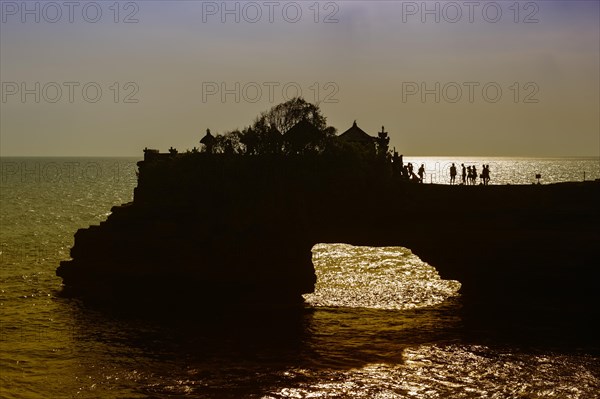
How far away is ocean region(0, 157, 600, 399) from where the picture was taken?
73.0 feet

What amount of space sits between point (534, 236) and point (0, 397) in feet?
96.6

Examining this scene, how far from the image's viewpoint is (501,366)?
24844 mm

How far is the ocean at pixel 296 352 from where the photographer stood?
22.3 m

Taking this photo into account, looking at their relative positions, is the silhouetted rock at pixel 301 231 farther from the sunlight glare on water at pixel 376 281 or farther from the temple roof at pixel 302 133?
the sunlight glare on water at pixel 376 281

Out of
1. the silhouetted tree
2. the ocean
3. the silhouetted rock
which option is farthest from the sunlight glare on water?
the silhouetted tree

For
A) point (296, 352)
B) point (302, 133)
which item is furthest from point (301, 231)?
point (296, 352)

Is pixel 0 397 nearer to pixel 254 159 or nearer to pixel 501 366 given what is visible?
pixel 501 366

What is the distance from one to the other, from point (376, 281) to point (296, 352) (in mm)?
18886

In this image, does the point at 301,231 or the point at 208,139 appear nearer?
the point at 301,231

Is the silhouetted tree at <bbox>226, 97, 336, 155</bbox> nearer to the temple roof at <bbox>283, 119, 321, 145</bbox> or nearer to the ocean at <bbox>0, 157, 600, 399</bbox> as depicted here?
the temple roof at <bbox>283, 119, 321, 145</bbox>

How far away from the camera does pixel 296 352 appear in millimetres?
26828

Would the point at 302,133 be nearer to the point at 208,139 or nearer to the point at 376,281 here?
the point at 208,139

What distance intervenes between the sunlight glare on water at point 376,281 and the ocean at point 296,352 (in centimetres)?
25

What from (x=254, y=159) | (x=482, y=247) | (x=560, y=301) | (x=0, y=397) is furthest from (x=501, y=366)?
(x=254, y=159)
